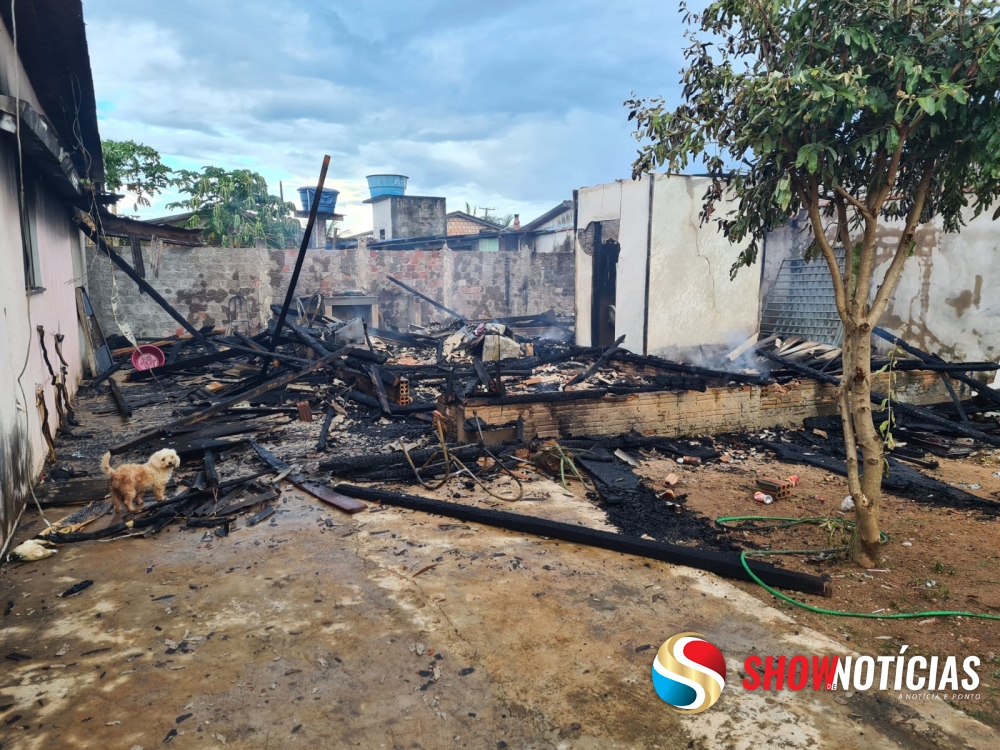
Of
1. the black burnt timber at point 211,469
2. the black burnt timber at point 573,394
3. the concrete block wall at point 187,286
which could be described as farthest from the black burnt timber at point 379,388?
the concrete block wall at point 187,286

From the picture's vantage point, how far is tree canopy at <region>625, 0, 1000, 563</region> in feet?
10.9

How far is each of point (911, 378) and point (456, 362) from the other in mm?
8421

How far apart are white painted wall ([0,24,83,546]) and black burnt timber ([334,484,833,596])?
2.73 m

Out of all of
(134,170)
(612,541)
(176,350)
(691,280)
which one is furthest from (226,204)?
(612,541)

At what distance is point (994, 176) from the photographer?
11.2 ft

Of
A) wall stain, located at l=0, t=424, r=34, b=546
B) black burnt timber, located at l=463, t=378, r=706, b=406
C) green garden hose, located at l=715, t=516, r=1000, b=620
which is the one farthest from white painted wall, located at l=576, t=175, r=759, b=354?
wall stain, located at l=0, t=424, r=34, b=546

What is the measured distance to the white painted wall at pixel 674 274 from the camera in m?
12.5

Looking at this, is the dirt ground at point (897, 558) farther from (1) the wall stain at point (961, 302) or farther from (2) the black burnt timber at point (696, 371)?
(1) the wall stain at point (961, 302)

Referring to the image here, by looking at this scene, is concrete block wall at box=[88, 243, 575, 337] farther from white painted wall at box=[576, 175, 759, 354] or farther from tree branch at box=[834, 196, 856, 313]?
tree branch at box=[834, 196, 856, 313]

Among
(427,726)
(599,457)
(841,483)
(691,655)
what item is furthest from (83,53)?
(841,483)

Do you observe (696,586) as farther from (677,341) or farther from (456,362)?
(677,341)

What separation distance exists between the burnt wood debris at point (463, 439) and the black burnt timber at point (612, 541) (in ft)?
0.04

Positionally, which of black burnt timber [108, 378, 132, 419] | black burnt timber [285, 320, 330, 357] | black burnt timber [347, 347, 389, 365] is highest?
black burnt timber [285, 320, 330, 357]

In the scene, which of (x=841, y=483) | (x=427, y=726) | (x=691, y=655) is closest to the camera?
(x=427, y=726)
